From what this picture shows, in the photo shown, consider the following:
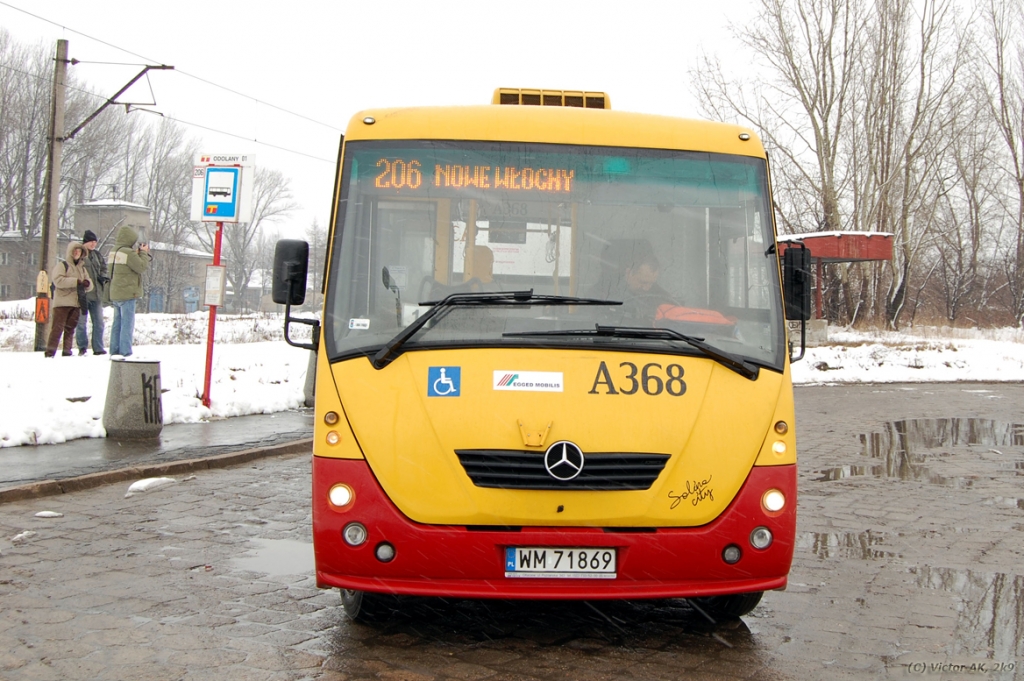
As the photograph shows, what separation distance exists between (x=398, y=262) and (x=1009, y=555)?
15.2ft

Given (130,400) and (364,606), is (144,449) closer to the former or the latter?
(130,400)

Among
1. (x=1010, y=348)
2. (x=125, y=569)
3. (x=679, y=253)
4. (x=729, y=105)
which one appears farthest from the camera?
(x=729, y=105)

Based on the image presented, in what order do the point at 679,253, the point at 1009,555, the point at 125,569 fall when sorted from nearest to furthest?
the point at 679,253 → the point at 125,569 → the point at 1009,555

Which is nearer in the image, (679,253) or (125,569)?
(679,253)

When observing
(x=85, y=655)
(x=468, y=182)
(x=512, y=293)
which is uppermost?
(x=468, y=182)

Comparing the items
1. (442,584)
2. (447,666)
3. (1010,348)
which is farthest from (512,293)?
(1010,348)

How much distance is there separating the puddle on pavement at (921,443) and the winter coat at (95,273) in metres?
11.7

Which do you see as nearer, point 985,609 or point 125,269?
point 985,609

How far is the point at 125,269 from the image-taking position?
1486 cm

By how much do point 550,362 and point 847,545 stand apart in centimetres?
353

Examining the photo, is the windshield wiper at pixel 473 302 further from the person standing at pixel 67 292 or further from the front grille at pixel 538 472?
the person standing at pixel 67 292

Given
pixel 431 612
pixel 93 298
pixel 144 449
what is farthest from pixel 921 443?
pixel 93 298

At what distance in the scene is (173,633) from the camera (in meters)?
4.77

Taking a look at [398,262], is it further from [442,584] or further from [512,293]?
[442,584]
